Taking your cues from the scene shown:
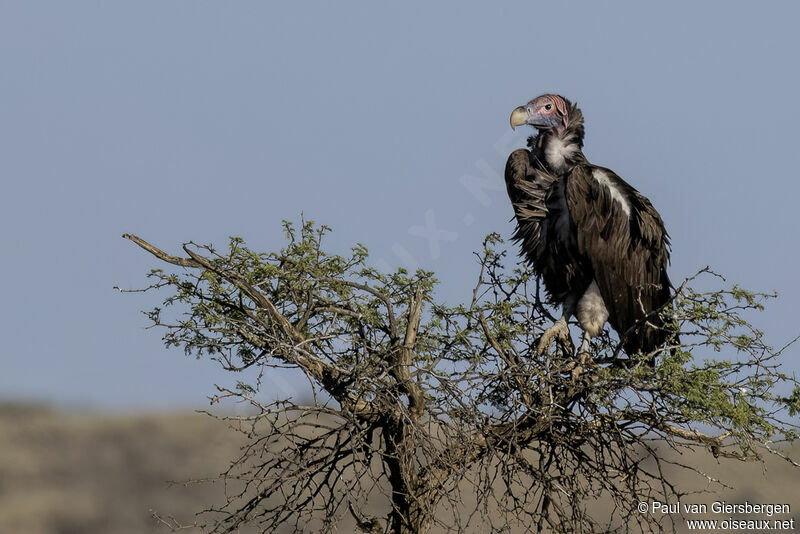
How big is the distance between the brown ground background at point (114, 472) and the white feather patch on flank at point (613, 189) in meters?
18.5

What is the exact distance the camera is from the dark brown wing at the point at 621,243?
927 centimetres

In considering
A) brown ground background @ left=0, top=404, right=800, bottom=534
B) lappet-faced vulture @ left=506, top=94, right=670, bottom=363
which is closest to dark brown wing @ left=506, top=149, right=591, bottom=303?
lappet-faced vulture @ left=506, top=94, right=670, bottom=363

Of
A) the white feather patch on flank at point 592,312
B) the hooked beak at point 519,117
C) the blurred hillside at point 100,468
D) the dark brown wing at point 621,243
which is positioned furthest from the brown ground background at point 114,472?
the dark brown wing at point 621,243

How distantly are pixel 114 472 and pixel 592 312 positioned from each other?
23.9m

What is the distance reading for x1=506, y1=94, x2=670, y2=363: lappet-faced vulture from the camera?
9.30 metres

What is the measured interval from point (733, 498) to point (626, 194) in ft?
70.4

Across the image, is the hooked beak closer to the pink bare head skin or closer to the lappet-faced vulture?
the pink bare head skin

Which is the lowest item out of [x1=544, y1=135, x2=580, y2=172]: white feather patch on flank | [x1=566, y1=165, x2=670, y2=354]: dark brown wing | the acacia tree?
the acacia tree

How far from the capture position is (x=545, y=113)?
1011 centimetres

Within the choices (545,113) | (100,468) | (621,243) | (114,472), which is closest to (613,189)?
(621,243)

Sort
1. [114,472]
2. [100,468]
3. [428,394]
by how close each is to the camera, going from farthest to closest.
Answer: [100,468]
[114,472]
[428,394]

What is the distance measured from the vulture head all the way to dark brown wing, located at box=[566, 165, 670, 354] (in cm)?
73

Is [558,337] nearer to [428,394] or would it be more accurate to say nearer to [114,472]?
[428,394]

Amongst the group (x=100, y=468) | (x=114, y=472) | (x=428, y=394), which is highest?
(x=100, y=468)
